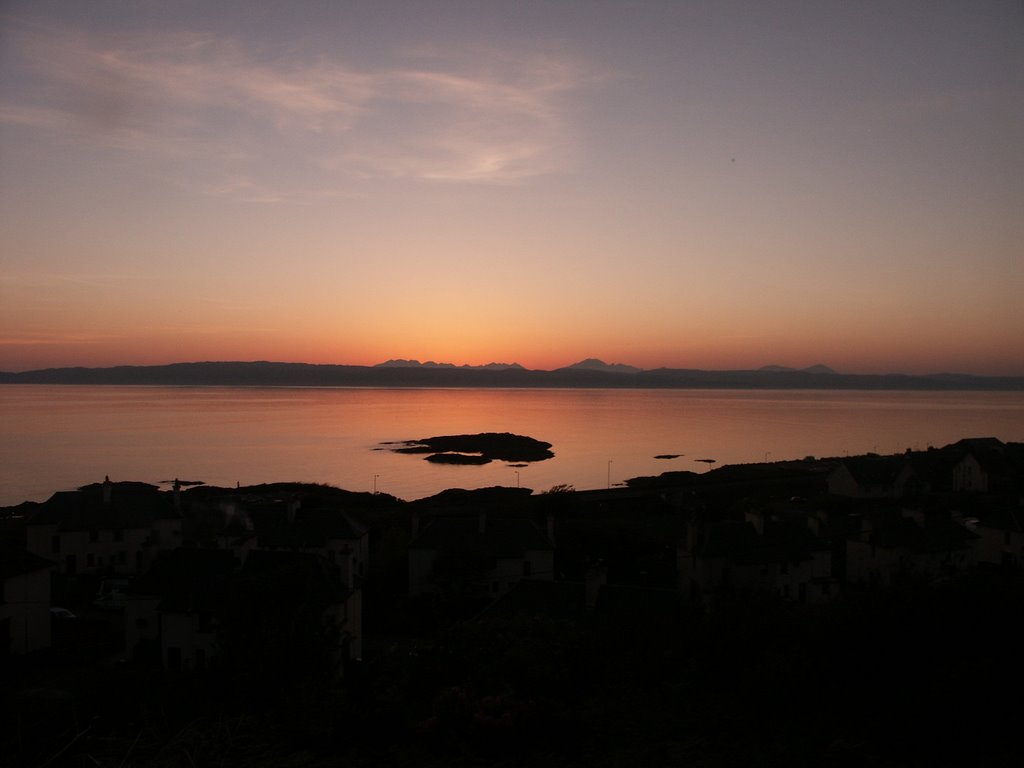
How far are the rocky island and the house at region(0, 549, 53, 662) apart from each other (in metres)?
72.8

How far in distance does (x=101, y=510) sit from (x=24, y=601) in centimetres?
1392

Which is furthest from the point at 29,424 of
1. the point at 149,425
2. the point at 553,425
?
the point at 553,425

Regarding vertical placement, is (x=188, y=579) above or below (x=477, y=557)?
above

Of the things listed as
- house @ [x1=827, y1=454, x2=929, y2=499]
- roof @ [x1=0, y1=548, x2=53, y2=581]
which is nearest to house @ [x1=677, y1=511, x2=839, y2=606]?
roof @ [x1=0, y1=548, x2=53, y2=581]

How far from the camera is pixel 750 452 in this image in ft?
351

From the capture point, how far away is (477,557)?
102ft

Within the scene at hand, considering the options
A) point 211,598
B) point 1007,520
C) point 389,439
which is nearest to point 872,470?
point 1007,520

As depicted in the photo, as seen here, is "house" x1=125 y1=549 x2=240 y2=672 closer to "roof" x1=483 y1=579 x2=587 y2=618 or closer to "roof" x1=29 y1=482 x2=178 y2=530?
"roof" x1=483 y1=579 x2=587 y2=618

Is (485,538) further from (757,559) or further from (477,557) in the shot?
(757,559)

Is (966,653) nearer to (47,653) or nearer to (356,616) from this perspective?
(356,616)

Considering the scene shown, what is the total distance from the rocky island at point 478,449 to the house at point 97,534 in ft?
198

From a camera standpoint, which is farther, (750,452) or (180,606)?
(750,452)

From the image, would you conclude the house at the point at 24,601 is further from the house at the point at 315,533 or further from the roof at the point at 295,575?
the house at the point at 315,533

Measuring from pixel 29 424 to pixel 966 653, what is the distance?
15838 centimetres
